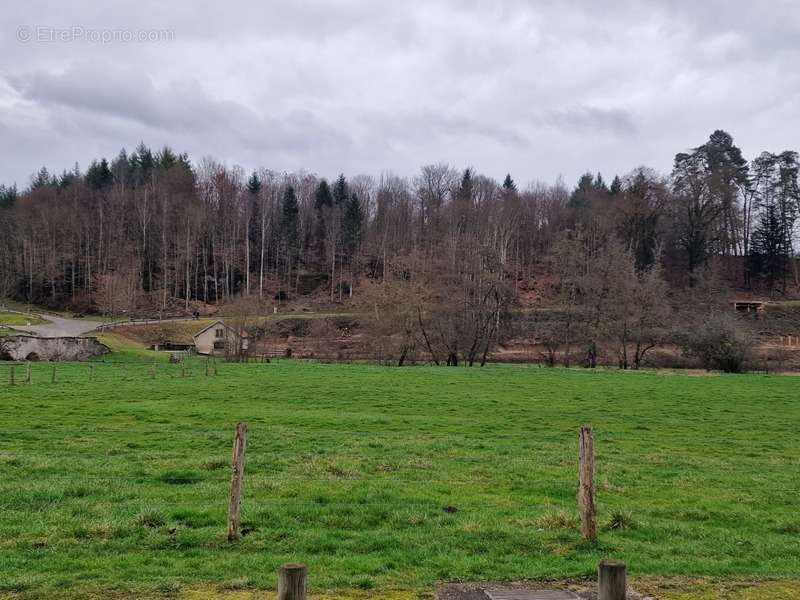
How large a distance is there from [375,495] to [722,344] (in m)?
53.4

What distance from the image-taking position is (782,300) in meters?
94.6

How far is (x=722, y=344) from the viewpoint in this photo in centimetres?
5644

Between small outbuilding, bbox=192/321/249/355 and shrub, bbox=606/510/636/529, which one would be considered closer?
shrub, bbox=606/510/636/529

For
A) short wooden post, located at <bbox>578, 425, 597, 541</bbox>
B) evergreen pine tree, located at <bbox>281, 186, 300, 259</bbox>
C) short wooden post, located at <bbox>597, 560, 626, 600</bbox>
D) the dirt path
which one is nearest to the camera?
short wooden post, located at <bbox>597, 560, 626, 600</bbox>

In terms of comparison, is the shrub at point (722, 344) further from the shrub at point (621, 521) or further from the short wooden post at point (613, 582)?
the short wooden post at point (613, 582)

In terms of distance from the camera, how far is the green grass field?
25.3 feet

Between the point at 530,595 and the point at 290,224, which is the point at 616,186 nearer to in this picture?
the point at 290,224

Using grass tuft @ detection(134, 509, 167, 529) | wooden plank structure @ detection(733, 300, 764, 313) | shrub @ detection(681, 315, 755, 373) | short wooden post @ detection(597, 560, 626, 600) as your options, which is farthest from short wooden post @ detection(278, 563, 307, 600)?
wooden plank structure @ detection(733, 300, 764, 313)

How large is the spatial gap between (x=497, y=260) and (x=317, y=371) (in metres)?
27.9

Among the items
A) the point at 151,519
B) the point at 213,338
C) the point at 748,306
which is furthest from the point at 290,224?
the point at 151,519

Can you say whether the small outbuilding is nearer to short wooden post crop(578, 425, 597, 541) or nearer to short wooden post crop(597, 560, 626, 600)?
short wooden post crop(578, 425, 597, 541)

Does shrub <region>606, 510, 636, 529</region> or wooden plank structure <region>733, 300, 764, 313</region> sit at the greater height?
wooden plank structure <region>733, 300, 764, 313</region>

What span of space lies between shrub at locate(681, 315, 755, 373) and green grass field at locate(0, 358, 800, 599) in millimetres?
31757

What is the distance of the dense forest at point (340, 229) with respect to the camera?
99.8 m
